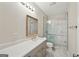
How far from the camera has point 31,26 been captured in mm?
3041

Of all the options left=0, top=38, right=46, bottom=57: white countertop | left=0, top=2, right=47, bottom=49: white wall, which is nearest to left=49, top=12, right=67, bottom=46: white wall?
left=0, top=2, right=47, bottom=49: white wall

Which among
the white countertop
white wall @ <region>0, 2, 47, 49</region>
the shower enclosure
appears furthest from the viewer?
the shower enclosure

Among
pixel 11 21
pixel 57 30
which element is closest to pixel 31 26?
pixel 11 21

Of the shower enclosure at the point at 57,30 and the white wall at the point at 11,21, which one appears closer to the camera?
the white wall at the point at 11,21

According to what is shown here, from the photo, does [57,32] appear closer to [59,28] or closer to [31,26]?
[59,28]

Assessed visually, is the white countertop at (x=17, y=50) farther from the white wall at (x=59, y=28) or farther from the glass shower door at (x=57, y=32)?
the white wall at (x=59, y=28)

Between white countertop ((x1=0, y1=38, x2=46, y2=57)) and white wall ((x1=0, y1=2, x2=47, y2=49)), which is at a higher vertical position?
white wall ((x1=0, y1=2, x2=47, y2=49))

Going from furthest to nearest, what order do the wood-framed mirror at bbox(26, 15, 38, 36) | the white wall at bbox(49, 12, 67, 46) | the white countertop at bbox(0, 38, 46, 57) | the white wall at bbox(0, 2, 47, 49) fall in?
the white wall at bbox(49, 12, 67, 46), the wood-framed mirror at bbox(26, 15, 38, 36), the white wall at bbox(0, 2, 47, 49), the white countertop at bbox(0, 38, 46, 57)

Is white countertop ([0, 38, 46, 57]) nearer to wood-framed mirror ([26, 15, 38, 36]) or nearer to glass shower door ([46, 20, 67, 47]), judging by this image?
wood-framed mirror ([26, 15, 38, 36])

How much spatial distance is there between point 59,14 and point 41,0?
98cm

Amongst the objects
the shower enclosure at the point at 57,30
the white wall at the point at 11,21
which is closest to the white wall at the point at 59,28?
the shower enclosure at the point at 57,30

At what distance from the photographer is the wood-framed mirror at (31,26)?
→ 282 centimetres

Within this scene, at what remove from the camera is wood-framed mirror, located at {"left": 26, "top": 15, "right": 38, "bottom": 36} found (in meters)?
2.82

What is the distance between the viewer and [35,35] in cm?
330
